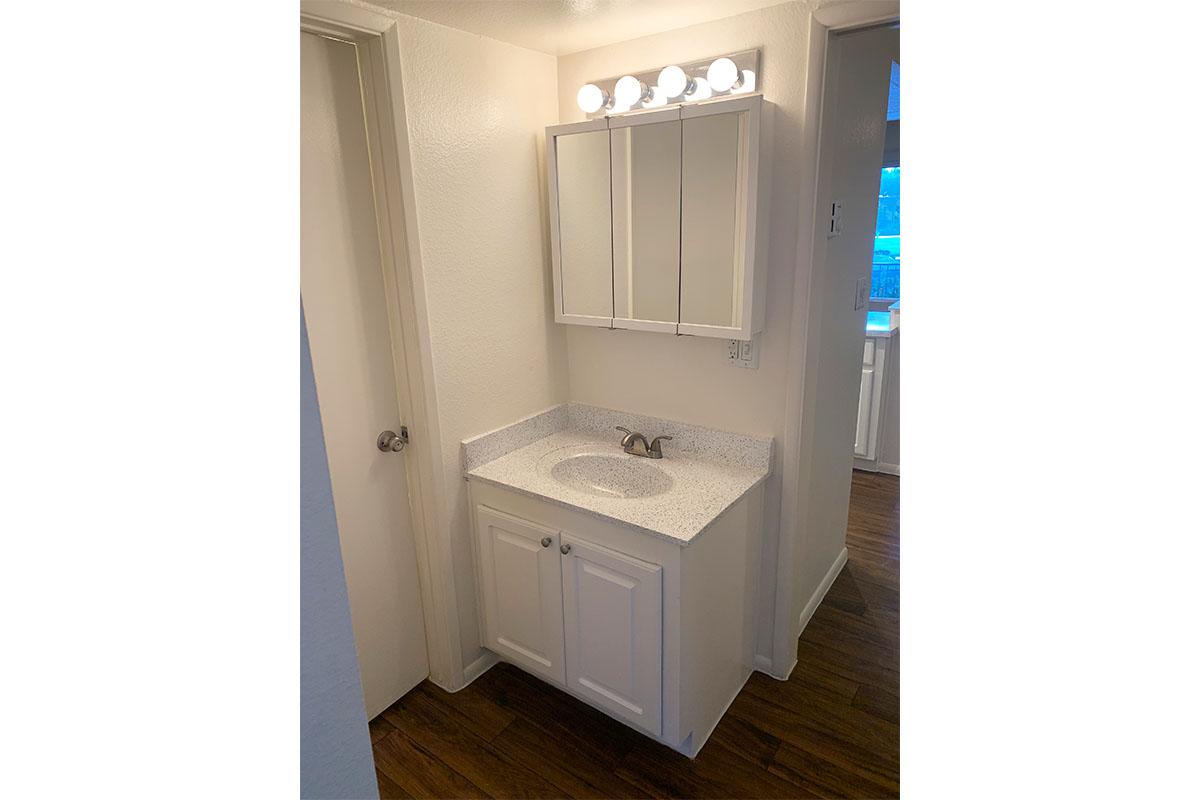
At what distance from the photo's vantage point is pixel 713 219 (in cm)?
186

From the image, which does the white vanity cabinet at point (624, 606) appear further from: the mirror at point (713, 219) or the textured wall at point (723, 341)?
the mirror at point (713, 219)

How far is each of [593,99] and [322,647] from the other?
198 cm

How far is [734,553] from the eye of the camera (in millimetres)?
1919

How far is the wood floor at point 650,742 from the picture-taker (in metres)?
1.78

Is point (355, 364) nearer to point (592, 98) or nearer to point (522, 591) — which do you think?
point (522, 591)

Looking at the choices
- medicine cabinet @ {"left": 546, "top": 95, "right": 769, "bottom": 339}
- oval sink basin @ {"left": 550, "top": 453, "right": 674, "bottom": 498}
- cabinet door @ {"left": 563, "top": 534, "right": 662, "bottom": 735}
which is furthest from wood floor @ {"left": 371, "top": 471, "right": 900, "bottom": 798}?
medicine cabinet @ {"left": 546, "top": 95, "right": 769, "bottom": 339}

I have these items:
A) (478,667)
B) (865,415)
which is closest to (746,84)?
(478,667)

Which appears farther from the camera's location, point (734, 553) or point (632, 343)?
point (632, 343)

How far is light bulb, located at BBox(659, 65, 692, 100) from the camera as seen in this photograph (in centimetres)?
182

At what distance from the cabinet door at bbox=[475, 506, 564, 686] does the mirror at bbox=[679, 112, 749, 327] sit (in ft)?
2.75
